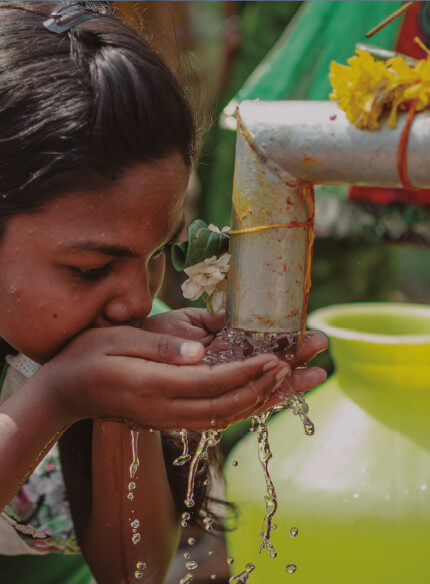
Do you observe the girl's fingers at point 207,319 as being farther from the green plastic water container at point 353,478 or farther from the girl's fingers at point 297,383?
the green plastic water container at point 353,478

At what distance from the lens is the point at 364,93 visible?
2.51 ft

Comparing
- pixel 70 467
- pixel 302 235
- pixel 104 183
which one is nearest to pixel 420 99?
pixel 302 235

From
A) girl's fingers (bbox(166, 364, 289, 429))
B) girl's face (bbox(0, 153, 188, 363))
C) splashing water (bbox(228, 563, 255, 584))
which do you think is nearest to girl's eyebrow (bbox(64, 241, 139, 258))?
girl's face (bbox(0, 153, 188, 363))

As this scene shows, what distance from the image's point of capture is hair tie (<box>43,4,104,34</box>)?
0.92 meters

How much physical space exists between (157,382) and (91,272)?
0.71ft

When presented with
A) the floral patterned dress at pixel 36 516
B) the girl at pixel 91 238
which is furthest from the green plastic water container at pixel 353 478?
the girl at pixel 91 238

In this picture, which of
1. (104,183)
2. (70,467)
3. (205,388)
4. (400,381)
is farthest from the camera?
(400,381)

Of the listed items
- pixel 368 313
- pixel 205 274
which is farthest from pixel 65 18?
pixel 368 313

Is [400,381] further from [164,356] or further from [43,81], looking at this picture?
[43,81]

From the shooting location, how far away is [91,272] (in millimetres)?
868

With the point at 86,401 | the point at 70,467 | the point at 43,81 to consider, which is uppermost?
the point at 43,81

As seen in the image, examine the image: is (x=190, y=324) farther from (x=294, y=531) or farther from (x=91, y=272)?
(x=294, y=531)

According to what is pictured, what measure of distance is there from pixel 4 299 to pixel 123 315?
0.17 m

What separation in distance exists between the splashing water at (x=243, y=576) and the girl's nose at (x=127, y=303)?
2.37 feet
